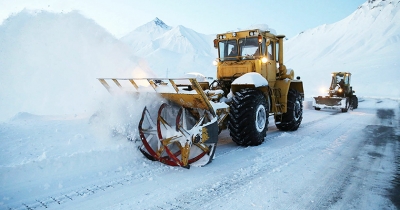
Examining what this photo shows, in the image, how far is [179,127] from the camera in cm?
417

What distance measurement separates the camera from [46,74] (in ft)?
38.8

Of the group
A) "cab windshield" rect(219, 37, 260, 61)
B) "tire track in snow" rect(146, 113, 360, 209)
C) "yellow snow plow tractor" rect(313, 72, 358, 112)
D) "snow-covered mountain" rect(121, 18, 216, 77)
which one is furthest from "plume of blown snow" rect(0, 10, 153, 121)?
"snow-covered mountain" rect(121, 18, 216, 77)

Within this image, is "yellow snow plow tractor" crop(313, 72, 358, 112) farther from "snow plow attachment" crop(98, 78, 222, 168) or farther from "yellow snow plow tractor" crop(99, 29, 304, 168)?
"snow plow attachment" crop(98, 78, 222, 168)

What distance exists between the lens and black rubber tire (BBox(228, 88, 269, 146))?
5152mm

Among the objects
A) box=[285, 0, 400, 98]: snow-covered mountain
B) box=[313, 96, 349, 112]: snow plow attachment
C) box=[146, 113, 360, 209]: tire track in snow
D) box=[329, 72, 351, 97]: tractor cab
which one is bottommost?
box=[146, 113, 360, 209]: tire track in snow

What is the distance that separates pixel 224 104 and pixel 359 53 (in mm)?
67728

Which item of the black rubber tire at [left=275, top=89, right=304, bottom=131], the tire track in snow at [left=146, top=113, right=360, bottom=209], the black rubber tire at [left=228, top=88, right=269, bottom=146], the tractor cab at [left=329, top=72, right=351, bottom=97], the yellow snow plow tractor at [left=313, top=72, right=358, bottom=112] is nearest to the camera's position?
the tire track in snow at [left=146, top=113, right=360, bottom=209]

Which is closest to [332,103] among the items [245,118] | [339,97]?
[339,97]

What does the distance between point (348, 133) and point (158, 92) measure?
5.64m

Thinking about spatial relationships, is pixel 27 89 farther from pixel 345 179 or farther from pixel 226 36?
pixel 345 179

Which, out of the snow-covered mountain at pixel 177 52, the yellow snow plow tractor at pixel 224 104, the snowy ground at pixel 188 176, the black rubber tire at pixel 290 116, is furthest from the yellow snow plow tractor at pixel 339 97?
→ the snow-covered mountain at pixel 177 52

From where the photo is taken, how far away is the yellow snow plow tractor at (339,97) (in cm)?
1338

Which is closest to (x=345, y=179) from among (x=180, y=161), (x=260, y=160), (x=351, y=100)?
(x=260, y=160)

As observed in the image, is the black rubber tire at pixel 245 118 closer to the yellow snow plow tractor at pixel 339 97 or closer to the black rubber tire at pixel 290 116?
the black rubber tire at pixel 290 116
